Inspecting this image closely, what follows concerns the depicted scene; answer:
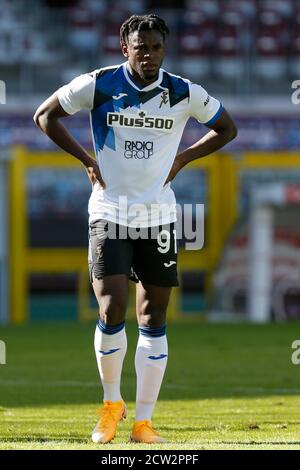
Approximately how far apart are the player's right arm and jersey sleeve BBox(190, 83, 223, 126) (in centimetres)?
60

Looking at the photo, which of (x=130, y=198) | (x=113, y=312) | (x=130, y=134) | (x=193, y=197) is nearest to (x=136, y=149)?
(x=130, y=134)

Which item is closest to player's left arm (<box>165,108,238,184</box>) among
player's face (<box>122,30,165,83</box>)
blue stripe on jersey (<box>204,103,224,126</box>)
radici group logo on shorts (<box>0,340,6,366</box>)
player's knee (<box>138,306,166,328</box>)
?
blue stripe on jersey (<box>204,103,224,126</box>)

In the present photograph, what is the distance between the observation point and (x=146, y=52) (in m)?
6.09

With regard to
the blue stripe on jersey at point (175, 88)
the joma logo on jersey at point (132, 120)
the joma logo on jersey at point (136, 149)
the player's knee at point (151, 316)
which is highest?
the blue stripe on jersey at point (175, 88)

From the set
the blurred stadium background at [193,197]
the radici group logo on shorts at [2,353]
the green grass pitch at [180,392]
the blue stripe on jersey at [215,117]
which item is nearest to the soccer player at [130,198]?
the blue stripe on jersey at [215,117]

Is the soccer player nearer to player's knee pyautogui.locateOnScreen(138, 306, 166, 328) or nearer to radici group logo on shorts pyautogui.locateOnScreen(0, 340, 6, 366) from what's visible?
player's knee pyautogui.locateOnScreen(138, 306, 166, 328)

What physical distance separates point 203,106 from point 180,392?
3245 millimetres

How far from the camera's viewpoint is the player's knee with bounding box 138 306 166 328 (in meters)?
6.35

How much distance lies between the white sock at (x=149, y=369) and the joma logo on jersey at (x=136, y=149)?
3.06ft

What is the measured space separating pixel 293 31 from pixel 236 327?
11.4 m

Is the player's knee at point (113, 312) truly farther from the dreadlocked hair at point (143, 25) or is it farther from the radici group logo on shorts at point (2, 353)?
the radici group logo on shorts at point (2, 353)

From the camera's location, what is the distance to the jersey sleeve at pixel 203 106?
6438 millimetres
